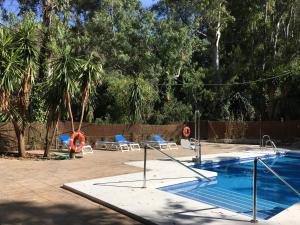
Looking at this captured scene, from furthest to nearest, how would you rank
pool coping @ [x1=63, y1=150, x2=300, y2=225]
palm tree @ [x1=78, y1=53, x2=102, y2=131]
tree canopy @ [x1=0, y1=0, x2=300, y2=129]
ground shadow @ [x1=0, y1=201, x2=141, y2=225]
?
tree canopy @ [x1=0, y1=0, x2=300, y2=129] < palm tree @ [x1=78, y1=53, x2=102, y2=131] < pool coping @ [x1=63, y1=150, x2=300, y2=225] < ground shadow @ [x1=0, y1=201, x2=141, y2=225]

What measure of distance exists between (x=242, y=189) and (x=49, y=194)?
18.7ft

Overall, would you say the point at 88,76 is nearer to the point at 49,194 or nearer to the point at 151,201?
the point at 49,194

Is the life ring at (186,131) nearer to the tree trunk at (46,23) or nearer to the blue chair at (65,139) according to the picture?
the blue chair at (65,139)

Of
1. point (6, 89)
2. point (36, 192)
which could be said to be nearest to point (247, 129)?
point (6, 89)

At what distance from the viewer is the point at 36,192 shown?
29.5ft

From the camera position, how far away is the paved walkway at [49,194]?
7043 millimetres

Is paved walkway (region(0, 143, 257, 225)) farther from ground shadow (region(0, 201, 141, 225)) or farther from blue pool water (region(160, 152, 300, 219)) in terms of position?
blue pool water (region(160, 152, 300, 219))

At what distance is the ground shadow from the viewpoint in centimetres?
686

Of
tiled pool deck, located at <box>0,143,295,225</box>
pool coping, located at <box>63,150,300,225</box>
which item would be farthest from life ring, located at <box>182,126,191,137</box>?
pool coping, located at <box>63,150,300,225</box>

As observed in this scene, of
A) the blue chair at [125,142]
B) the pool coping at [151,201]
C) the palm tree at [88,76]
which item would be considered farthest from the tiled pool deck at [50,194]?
the blue chair at [125,142]

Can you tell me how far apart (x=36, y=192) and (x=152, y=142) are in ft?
41.8

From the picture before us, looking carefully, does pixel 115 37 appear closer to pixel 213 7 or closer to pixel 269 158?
pixel 213 7

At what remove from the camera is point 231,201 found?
9555 mm

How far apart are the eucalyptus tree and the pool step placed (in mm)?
7519
